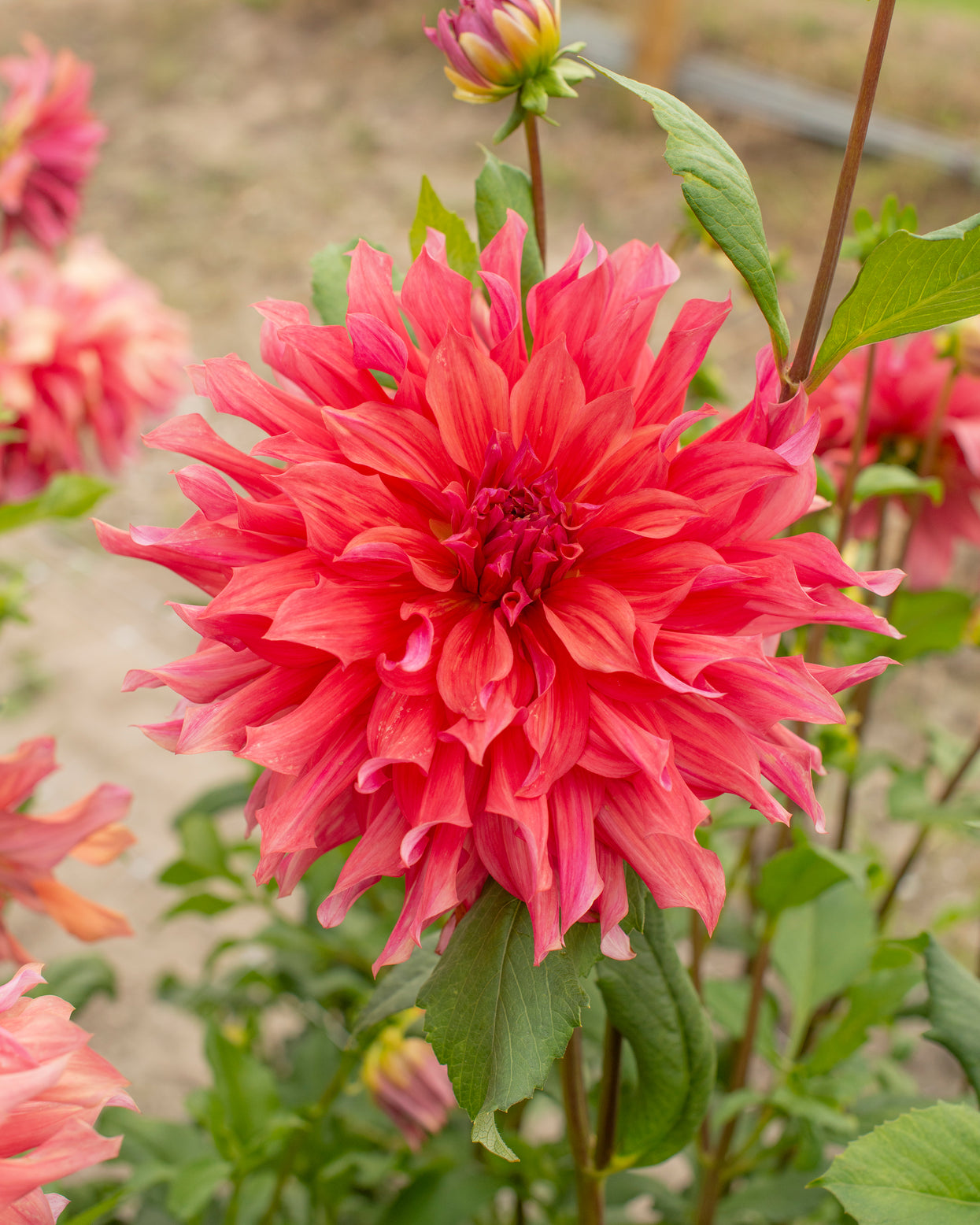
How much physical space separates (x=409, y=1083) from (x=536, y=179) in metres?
0.60

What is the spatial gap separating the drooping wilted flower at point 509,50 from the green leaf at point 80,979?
83 centimetres

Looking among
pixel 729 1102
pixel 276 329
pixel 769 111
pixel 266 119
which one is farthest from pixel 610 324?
pixel 266 119

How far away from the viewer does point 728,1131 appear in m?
0.70

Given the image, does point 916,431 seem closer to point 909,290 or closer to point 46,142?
point 909,290

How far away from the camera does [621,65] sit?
3.47 meters

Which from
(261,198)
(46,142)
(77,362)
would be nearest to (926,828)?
(77,362)

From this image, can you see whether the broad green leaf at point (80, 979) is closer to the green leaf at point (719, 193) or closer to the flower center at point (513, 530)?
the flower center at point (513, 530)

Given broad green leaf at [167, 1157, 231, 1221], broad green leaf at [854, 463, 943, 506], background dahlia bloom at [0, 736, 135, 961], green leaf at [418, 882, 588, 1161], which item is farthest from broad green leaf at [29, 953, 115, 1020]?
broad green leaf at [854, 463, 943, 506]

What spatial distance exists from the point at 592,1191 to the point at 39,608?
1761 mm

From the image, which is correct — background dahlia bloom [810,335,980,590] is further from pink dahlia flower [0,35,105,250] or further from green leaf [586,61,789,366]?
pink dahlia flower [0,35,105,250]

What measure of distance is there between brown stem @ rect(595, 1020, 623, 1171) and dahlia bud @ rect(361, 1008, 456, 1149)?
234mm

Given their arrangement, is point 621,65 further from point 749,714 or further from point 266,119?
point 749,714

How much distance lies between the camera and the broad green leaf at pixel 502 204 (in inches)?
18.7

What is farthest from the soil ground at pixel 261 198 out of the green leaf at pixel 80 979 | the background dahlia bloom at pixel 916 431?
the background dahlia bloom at pixel 916 431
